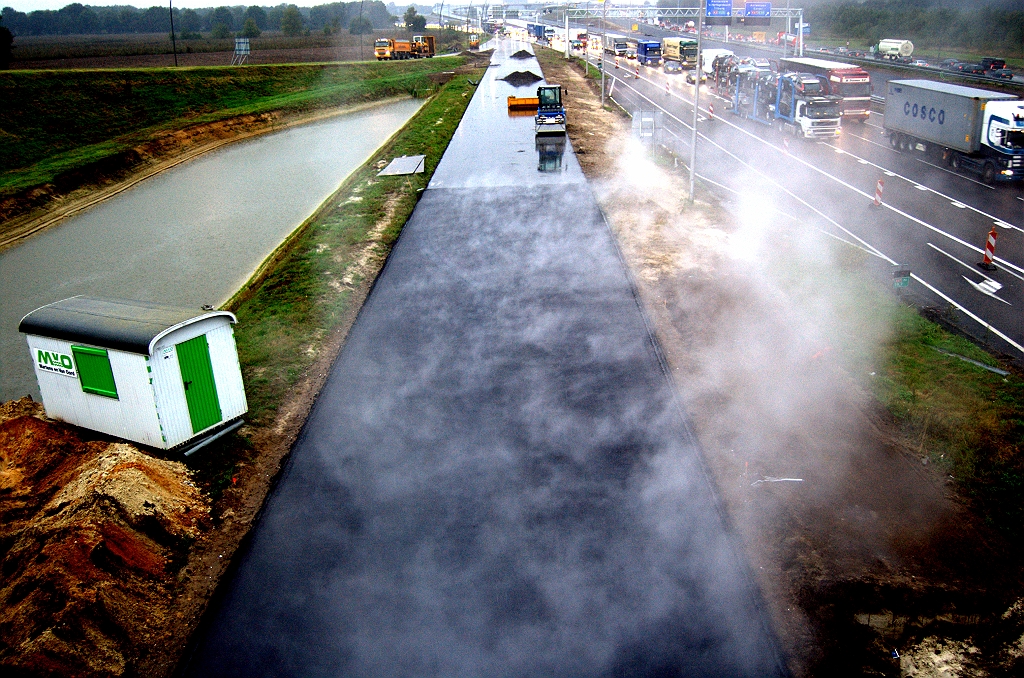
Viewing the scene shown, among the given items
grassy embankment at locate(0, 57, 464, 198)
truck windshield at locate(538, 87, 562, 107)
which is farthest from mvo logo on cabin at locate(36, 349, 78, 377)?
truck windshield at locate(538, 87, 562, 107)

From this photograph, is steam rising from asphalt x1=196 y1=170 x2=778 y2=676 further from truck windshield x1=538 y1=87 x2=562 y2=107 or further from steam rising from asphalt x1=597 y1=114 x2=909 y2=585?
truck windshield x1=538 y1=87 x2=562 y2=107

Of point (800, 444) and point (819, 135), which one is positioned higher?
point (819, 135)

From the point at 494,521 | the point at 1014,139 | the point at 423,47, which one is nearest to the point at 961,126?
the point at 1014,139

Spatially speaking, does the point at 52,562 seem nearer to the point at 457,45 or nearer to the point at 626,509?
the point at 626,509

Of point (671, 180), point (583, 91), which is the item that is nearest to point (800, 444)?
point (671, 180)

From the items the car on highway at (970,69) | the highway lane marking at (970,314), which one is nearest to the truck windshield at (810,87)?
the highway lane marking at (970,314)

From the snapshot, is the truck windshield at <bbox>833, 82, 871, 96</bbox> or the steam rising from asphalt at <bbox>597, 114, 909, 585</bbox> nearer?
the steam rising from asphalt at <bbox>597, 114, 909, 585</bbox>
